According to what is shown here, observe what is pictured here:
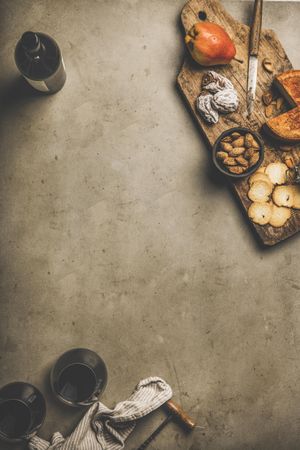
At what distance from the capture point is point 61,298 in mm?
1335

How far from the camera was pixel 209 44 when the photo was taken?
1.28 meters

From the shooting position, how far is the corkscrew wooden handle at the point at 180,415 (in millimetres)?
1278

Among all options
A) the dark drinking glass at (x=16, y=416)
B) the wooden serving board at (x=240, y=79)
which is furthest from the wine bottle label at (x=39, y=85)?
the dark drinking glass at (x=16, y=416)

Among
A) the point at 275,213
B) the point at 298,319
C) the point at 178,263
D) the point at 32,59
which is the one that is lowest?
the point at 298,319

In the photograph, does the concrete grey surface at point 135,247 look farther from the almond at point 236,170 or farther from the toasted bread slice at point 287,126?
the toasted bread slice at point 287,126

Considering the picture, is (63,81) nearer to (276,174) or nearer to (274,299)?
(276,174)

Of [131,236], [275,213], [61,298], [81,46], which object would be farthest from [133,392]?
[81,46]

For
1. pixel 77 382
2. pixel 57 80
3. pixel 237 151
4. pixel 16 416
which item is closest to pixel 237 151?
pixel 237 151

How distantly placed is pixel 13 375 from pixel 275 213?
3.18 ft

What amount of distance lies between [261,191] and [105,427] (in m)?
0.86

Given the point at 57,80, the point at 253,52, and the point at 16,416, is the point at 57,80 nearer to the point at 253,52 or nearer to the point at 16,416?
the point at 253,52

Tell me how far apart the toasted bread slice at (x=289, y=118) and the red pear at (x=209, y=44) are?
187 millimetres

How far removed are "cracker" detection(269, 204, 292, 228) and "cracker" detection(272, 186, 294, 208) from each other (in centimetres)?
1

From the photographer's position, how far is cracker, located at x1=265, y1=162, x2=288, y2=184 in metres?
1.33
